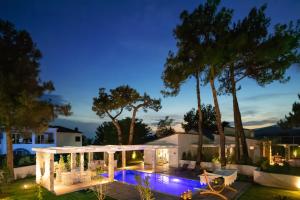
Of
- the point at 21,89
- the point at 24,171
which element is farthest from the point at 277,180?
the point at 21,89

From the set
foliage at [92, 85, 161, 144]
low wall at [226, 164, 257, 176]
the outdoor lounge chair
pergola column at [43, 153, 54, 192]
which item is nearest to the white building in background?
foliage at [92, 85, 161, 144]

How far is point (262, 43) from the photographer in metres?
20.0

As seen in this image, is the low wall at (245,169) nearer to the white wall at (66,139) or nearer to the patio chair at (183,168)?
the patio chair at (183,168)

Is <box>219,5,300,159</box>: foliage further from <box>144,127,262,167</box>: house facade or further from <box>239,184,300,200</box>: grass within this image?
<box>239,184,300,200</box>: grass

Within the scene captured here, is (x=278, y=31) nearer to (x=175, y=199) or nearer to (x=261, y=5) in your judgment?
(x=261, y=5)

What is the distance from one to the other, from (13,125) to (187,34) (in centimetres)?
1591

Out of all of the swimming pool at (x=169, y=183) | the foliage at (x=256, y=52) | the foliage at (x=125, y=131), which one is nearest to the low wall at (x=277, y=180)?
the foliage at (x=256, y=52)

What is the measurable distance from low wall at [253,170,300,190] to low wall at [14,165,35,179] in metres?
17.1

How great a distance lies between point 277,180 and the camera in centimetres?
1631

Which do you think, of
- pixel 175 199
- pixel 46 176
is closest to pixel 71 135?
pixel 46 176

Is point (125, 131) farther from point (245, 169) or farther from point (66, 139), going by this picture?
point (245, 169)

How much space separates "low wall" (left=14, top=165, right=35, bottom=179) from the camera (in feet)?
61.2

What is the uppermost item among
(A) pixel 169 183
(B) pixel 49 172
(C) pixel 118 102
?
(C) pixel 118 102

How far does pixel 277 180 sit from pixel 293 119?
7867 millimetres
